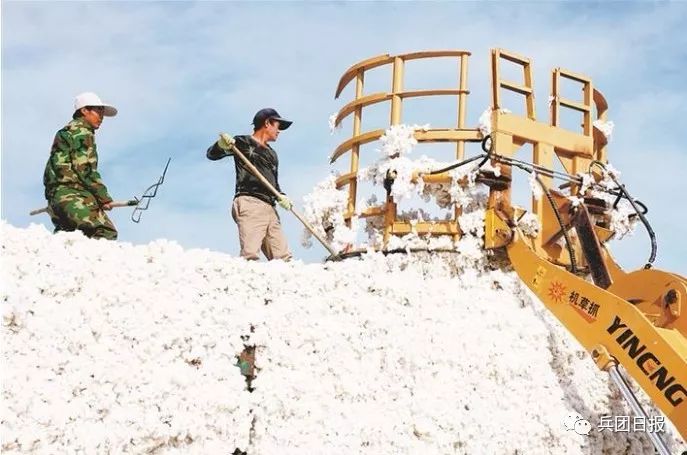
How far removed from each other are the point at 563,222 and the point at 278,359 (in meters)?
2.74

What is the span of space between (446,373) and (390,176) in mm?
1776

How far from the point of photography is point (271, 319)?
6398 mm

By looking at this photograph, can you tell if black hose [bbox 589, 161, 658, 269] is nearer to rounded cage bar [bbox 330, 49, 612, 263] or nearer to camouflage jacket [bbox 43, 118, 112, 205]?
rounded cage bar [bbox 330, 49, 612, 263]

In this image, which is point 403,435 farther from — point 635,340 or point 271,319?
point 635,340

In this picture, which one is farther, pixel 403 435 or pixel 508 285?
pixel 508 285

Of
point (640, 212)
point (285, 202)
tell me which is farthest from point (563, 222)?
point (285, 202)

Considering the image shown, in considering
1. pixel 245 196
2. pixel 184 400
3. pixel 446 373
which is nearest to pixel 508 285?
pixel 446 373

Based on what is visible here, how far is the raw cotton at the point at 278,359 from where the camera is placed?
18.5 ft

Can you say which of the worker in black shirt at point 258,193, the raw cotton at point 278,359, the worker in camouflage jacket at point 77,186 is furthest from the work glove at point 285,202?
the worker in camouflage jacket at point 77,186

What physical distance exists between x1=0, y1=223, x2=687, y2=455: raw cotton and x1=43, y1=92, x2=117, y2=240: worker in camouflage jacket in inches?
35.6

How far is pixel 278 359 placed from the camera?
625 cm

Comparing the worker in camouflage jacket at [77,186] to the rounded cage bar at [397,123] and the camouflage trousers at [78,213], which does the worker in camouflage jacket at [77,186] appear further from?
the rounded cage bar at [397,123]

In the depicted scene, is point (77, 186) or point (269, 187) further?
point (269, 187)

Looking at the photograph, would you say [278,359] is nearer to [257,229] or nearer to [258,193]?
[257,229]
